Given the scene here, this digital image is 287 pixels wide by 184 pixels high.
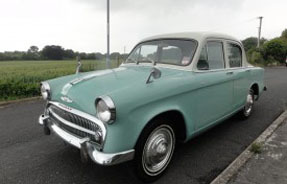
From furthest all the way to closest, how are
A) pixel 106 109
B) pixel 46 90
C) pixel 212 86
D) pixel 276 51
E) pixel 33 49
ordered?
pixel 33 49, pixel 276 51, pixel 212 86, pixel 46 90, pixel 106 109

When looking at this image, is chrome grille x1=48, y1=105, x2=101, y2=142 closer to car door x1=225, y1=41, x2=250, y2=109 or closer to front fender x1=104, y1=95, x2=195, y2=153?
front fender x1=104, y1=95, x2=195, y2=153

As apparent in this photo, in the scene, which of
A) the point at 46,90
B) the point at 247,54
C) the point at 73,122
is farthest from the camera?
the point at 247,54

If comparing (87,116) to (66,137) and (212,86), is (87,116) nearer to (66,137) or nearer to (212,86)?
(66,137)

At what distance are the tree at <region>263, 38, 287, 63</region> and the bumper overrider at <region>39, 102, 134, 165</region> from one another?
1024 inches

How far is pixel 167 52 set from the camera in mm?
3279

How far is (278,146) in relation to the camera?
313 centimetres

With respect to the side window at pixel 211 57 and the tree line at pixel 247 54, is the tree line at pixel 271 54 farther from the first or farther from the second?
the side window at pixel 211 57

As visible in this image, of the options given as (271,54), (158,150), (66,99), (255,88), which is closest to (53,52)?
(271,54)

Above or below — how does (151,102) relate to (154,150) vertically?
above

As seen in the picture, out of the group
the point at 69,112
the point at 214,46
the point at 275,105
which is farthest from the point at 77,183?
the point at 275,105

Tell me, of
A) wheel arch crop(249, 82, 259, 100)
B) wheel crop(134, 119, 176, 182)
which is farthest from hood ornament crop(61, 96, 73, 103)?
wheel arch crop(249, 82, 259, 100)

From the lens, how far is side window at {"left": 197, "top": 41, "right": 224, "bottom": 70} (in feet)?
10.1

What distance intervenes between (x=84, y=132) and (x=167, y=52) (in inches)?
70.4

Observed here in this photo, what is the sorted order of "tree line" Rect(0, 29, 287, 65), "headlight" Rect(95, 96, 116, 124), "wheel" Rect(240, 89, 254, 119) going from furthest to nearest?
"tree line" Rect(0, 29, 287, 65) → "wheel" Rect(240, 89, 254, 119) → "headlight" Rect(95, 96, 116, 124)
